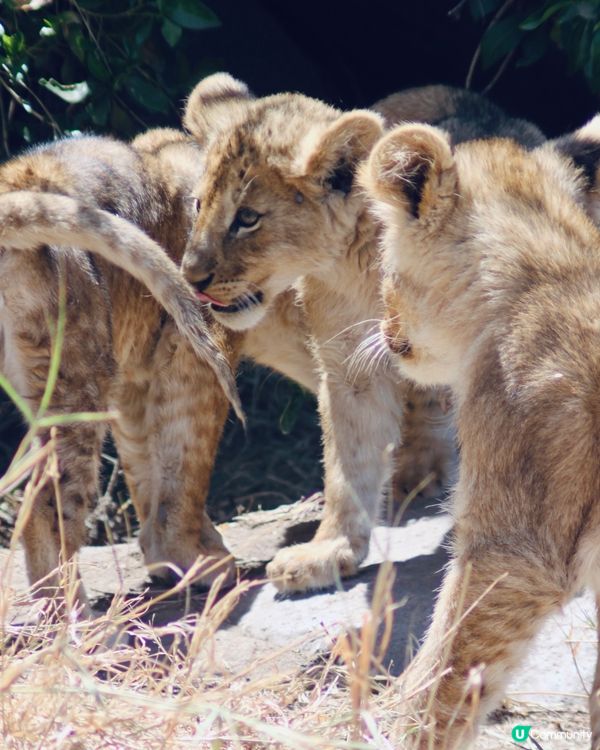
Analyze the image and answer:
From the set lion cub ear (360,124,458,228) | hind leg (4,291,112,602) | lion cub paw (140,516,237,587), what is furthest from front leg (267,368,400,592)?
lion cub ear (360,124,458,228)

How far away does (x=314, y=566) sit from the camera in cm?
398

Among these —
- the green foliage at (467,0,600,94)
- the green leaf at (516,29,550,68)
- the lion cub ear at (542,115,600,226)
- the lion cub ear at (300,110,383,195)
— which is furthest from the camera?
the green leaf at (516,29,550,68)

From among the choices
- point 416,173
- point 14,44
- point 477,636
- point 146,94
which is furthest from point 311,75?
point 477,636

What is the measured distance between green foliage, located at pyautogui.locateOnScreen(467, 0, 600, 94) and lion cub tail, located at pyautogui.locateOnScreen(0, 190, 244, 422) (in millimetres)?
1958

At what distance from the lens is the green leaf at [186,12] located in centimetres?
480

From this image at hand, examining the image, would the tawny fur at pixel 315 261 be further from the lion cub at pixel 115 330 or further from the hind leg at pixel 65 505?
the hind leg at pixel 65 505

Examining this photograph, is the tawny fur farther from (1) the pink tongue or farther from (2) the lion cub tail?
(2) the lion cub tail

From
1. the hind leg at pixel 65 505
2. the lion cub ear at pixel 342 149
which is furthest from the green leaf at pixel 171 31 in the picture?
the hind leg at pixel 65 505

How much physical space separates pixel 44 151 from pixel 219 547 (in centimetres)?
150

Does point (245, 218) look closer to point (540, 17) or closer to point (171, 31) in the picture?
point (171, 31)

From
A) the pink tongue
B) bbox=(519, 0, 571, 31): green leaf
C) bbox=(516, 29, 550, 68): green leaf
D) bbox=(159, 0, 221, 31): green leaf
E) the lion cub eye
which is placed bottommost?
the pink tongue

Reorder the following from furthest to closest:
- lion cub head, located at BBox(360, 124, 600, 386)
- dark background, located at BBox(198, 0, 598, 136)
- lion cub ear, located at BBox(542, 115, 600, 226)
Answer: dark background, located at BBox(198, 0, 598, 136)
lion cub ear, located at BBox(542, 115, 600, 226)
lion cub head, located at BBox(360, 124, 600, 386)

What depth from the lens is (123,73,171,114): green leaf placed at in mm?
5020

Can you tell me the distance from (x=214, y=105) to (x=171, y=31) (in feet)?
1.75
